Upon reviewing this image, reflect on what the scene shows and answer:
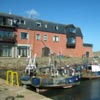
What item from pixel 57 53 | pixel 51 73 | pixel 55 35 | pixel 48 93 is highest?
pixel 55 35

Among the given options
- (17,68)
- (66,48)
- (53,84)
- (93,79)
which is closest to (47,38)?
(66,48)

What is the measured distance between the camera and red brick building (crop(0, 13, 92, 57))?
2190 inches

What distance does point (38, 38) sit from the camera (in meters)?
62.2

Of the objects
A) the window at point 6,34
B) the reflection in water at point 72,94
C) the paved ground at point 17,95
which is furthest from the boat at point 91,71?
the paved ground at point 17,95

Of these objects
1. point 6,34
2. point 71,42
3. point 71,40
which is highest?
point 71,40

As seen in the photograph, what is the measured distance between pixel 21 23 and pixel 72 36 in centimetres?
1776

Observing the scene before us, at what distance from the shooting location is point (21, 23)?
5916cm

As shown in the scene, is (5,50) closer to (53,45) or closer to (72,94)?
(53,45)

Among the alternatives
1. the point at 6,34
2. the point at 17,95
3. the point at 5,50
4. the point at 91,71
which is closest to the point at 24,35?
the point at 6,34

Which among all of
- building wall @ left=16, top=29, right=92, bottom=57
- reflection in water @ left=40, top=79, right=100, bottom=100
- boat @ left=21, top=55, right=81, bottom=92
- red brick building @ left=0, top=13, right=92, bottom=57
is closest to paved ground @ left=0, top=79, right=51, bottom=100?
reflection in water @ left=40, top=79, right=100, bottom=100

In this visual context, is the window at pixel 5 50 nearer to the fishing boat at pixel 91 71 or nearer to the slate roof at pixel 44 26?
the slate roof at pixel 44 26

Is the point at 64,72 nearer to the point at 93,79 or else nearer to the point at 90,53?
the point at 93,79

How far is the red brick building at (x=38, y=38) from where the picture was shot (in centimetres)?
5562

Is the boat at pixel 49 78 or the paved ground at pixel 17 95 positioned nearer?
the paved ground at pixel 17 95
